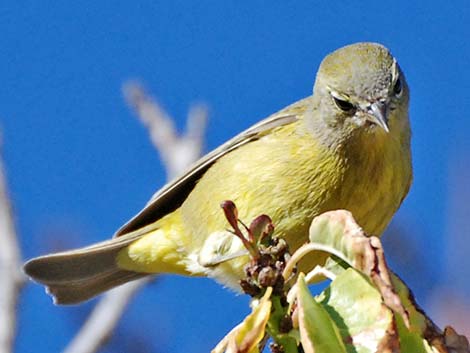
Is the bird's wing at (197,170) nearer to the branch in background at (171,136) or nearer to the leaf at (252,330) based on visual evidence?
the branch in background at (171,136)

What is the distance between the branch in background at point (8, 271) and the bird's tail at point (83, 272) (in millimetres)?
997

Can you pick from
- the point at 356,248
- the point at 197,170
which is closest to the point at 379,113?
the point at 197,170

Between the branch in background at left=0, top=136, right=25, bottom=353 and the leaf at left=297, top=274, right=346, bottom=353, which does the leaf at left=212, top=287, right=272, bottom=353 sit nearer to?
the leaf at left=297, top=274, right=346, bottom=353

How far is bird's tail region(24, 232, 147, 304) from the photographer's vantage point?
5066 millimetres

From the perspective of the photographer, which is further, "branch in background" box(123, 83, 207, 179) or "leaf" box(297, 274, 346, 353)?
"branch in background" box(123, 83, 207, 179)

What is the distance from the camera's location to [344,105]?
405 cm

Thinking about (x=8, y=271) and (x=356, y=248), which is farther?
(x=8, y=271)

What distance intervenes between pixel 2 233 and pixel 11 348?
2.09 feet

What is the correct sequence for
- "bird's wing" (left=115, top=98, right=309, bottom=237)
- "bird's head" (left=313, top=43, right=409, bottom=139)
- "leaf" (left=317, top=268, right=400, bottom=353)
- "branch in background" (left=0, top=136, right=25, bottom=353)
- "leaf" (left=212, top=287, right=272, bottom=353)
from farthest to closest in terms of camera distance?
"bird's wing" (left=115, top=98, right=309, bottom=237) < "bird's head" (left=313, top=43, right=409, bottom=139) < "branch in background" (left=0, top=136, right=25, bottom=353) < "leaf" (left=212, top=287, right=272, bottom=353) < "leaf" (left=317, top=268, right=400, bottom=353)

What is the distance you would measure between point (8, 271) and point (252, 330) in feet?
7.36

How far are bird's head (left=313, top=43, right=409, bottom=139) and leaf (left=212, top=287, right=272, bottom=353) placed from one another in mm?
1884

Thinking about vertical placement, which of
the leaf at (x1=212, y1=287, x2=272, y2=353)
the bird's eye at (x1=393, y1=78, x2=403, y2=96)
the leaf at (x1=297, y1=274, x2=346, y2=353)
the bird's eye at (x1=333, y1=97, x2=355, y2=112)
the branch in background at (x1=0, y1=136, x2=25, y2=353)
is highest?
the bird's eye at (x1=333, y1=97, x2=355, y2=112)

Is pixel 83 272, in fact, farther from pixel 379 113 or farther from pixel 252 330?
pixel 252 330

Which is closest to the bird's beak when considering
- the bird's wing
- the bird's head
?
the bird's head
